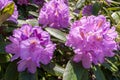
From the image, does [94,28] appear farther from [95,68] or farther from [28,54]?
[28,54]

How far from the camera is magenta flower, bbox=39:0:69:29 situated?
4.53 ft

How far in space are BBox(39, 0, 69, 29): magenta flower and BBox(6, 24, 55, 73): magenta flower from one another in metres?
0.24

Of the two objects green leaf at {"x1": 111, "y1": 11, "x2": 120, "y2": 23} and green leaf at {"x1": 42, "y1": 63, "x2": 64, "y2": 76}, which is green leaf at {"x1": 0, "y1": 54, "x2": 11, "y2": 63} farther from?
green leaf at {"x1": 111, "y1": 11, "x2": 120, "y2": 23}

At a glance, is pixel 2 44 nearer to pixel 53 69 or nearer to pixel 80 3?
pixel 53 69

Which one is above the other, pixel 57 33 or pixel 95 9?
pixel 57 33

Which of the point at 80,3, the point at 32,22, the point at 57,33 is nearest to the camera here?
the point at 57,33

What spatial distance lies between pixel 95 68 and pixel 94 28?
15 centimetres

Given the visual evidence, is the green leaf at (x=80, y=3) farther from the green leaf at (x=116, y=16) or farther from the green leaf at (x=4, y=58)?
the green leaf at (x=4, y=58)

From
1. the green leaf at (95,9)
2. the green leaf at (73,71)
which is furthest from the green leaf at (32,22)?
the green leaf at (95,9)

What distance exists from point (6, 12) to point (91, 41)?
1.00 feet

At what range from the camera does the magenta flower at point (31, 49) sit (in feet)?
3.71

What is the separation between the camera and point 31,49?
1136 millimetres

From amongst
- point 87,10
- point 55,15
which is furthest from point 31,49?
point 87,10

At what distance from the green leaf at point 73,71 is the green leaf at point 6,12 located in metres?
0.27
